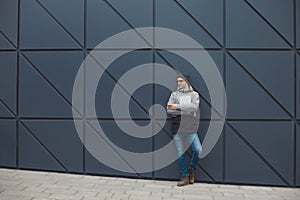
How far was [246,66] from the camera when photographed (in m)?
5.45

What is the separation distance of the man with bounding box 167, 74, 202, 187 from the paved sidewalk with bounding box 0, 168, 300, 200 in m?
0.40

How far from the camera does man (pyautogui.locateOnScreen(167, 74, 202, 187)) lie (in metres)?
5.21

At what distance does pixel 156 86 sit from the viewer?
5.62 metres

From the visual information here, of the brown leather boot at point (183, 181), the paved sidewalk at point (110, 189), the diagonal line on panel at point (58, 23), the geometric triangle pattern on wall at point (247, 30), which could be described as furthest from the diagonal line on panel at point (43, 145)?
the geometric triangle pattern on wall at point (247, 30)

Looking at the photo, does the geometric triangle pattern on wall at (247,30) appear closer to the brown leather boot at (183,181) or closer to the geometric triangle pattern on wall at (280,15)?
the geometric triangle pattern on wall at (280,15)

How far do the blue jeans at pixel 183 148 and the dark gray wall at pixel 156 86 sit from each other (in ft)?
0.93

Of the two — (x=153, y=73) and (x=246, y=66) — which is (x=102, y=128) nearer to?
(x=153, y=73)

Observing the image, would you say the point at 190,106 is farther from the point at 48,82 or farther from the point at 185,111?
the point at 48,82

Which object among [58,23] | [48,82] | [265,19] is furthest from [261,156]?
[58,23]

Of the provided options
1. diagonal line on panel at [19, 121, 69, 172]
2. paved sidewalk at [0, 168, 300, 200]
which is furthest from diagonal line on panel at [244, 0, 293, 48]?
diagonal line on panel at [19, 121, 69, 172]

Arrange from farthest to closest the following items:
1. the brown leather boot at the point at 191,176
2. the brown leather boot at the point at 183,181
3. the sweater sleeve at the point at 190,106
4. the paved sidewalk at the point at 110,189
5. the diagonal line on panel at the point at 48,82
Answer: the diagonal line on panel at the point at 48,82, the brown leather boot at the point at 191,176, the brown leather boot at the point at 183,181, the sweater sleeve at the point at 190,106, the paved sidewalk at the point at 110,189

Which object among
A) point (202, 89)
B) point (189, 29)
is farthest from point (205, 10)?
point (202, 89)

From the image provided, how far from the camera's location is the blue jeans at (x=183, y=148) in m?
5.23

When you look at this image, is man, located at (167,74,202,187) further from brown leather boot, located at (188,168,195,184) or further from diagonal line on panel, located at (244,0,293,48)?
diagonal line on panel, located at (244,0,293,48)
